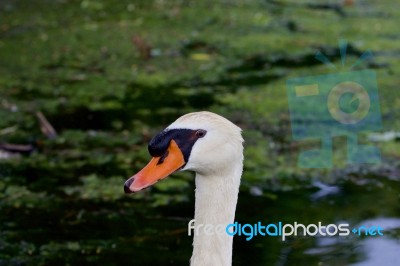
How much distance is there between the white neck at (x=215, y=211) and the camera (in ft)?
10.9

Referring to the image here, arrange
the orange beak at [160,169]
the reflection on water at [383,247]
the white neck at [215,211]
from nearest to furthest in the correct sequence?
1. the orange beak at [160,169]
2. the white neck at [215,211]
3. the reflection on water at [383,247]

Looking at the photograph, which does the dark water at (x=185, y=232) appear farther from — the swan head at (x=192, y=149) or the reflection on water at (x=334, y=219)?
the swan head at (x=192, y=149)

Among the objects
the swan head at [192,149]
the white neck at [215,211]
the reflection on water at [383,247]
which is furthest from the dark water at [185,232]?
the swan head at [192,149]

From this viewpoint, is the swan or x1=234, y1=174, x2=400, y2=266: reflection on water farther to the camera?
x1=234, y1=174, x2=400, y2=266: reflection on water

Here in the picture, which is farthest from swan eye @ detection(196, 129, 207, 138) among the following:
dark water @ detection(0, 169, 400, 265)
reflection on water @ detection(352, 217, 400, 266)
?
reflection on water @ detection(352, 217, 400, 266)

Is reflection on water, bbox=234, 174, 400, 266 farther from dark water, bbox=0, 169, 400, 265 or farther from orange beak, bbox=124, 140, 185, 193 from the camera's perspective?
orange beak, bbox=124, 140, 185, 193

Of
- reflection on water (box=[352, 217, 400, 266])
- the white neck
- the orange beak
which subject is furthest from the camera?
reflection on water (box=[352, 217, 400, 266])

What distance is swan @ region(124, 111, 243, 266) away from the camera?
3174 mm

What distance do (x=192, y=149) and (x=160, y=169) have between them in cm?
12

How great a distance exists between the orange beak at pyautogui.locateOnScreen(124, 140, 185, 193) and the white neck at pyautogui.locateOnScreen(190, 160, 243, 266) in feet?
0.60

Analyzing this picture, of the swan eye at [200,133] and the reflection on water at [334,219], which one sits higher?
the reflection on water at [334,219]

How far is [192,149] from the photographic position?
125 inches

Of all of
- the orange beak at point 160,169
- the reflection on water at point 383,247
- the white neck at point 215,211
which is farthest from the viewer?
the reflection on water at point 383,247

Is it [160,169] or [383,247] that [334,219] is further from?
[160,169]
